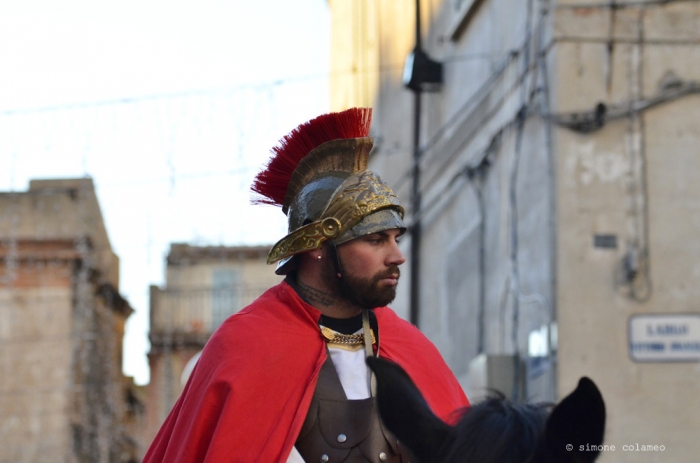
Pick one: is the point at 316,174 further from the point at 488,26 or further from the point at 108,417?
the point at 108,417

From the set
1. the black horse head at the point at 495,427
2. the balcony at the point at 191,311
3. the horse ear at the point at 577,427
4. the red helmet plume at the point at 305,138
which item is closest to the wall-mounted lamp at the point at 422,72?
the red helmet plume at the point at 305,138

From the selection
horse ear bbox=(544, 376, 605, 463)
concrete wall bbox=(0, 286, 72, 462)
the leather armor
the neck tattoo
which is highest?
the neck tattoo

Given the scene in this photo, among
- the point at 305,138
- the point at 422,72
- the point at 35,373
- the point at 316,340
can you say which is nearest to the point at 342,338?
the point at 316,340

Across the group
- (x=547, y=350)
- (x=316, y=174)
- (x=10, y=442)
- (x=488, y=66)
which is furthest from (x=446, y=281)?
(x=10, y=442)

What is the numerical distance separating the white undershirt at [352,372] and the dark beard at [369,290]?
0.16m

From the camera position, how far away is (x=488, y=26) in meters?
9.77

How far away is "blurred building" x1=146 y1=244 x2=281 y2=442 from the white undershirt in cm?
2259

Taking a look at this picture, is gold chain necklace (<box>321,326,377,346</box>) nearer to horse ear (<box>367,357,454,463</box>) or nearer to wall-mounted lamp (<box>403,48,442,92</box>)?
horse ear (<box>367,357,454,463</box>)

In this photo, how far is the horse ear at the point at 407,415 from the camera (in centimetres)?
263

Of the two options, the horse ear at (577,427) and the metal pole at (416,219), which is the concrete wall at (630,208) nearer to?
the metal pole at (416,219)

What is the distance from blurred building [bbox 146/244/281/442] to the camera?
2838 cm

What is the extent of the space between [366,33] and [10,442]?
1205cm

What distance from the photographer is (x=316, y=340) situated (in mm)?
3850

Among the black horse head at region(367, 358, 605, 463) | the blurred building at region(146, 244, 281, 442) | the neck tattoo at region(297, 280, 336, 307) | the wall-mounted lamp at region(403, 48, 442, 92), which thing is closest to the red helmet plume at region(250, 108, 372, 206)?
the neck tattoo at region(297, 280, 336, 307)
